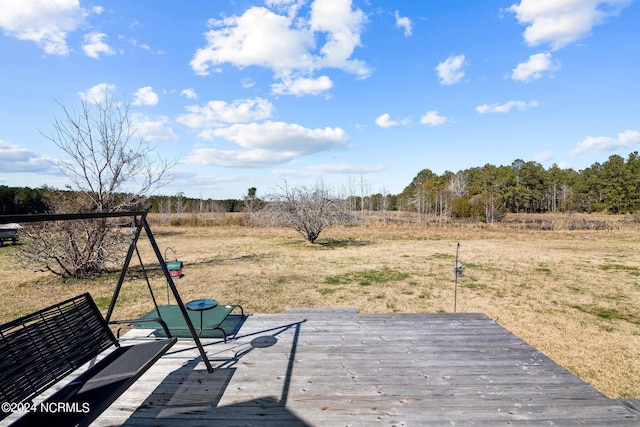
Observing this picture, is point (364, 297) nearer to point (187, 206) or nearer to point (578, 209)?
point (187, 206)

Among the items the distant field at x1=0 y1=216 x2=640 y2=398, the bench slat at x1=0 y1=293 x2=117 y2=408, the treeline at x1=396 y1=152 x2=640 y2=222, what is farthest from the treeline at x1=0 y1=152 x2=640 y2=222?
the bench slat at x1=0 y1=293 x2=117 y2=408

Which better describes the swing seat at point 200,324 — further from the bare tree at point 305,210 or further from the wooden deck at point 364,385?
the bare tree at point 305,210

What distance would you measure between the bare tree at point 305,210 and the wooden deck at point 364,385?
35.9 ft

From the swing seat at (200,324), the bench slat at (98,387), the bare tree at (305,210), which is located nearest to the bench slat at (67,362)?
the bench slat at (98,387)

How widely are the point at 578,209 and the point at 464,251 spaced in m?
43.1

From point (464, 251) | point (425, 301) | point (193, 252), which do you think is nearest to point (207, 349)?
point (425, 301)

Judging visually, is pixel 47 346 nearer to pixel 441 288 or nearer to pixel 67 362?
pixel 67 362

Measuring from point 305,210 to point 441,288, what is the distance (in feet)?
26.2

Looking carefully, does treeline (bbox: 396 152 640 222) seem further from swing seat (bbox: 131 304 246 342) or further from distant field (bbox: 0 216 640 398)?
swing seat (bbox: 131 304 246 342)

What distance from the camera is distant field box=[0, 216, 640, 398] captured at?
4.91 m

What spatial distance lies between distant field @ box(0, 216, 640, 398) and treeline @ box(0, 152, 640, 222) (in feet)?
45.3

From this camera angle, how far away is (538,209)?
49688 millimetres

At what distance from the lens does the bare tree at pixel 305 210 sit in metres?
14.5

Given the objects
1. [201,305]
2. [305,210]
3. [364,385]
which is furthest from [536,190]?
[201,305]
